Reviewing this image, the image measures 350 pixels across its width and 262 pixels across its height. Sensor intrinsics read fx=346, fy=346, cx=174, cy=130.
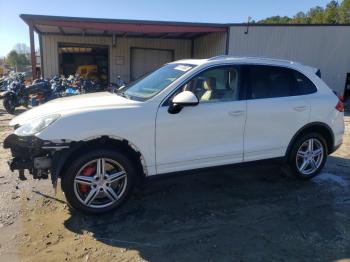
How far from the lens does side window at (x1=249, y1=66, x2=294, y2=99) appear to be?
4.62 meters

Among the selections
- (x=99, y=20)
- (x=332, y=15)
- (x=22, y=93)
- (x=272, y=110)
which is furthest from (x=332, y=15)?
(x=272, y=110)

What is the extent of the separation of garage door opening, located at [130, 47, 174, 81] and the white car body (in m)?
14.7

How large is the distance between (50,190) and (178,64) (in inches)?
96.7

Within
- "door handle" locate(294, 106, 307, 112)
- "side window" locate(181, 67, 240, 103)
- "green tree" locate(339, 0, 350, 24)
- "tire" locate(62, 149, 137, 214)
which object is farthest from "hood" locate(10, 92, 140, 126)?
"green tree" locate(339, 0, 350, 24)

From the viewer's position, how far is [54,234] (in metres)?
3.61

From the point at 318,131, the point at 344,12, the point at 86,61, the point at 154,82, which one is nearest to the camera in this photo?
the point at 154,82

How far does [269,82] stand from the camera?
477 cm

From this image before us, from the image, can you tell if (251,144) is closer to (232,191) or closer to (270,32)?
(232,191)

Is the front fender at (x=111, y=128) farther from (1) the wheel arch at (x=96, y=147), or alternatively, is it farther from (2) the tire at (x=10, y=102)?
(2) the tire at (x=10, y=102)

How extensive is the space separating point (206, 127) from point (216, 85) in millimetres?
604

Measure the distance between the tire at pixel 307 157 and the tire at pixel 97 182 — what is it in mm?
2472

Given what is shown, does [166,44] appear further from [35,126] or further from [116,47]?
[35,126]

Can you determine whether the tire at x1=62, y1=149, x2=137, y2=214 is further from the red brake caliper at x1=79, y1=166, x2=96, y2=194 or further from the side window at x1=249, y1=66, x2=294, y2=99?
the side window at x1=249, y1=66, x2=294, y2=99

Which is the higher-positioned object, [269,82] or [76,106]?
A: [269,82]
